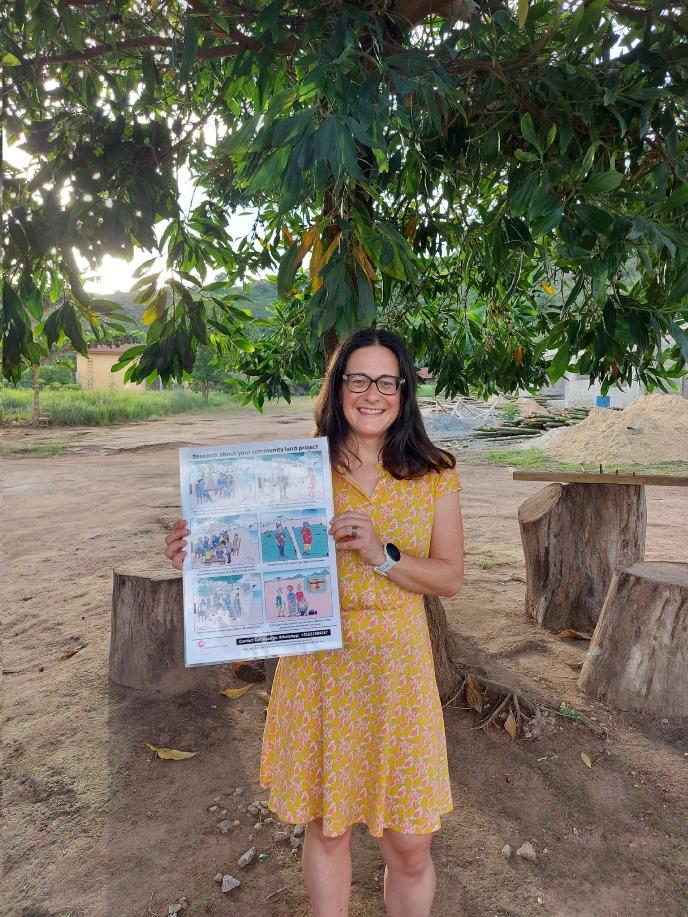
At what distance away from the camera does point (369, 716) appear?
1.54m

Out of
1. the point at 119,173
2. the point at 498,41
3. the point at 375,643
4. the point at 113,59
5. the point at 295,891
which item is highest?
the point at 113,59

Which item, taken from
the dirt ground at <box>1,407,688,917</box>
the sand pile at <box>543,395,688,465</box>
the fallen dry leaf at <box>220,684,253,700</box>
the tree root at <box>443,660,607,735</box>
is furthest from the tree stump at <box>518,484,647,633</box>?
the sand pile at <box>543,395,688,465</box>

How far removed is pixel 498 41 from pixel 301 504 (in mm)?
1494

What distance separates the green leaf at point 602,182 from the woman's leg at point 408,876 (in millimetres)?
1533

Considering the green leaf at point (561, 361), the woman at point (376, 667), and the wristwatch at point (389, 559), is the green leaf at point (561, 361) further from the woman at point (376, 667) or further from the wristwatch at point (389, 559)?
the wristwatch at point (389, 559)

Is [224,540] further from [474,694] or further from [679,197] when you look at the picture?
[474,694]

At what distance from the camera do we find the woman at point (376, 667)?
1503 mm

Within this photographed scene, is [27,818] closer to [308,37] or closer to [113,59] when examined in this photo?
[308,37]

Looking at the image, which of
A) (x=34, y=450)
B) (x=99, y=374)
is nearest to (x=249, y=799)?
(x=34, y=450)

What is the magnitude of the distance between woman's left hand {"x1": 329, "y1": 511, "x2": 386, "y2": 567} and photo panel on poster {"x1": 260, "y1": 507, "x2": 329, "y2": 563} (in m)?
0.03

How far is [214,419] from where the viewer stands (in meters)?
22.3

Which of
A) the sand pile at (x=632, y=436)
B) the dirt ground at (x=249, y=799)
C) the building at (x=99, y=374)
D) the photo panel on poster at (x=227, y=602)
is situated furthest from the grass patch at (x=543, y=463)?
the building at (x=99, y=374)

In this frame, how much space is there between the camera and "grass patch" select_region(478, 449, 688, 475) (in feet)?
33.3

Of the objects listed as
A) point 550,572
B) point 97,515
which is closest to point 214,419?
point 97,515
